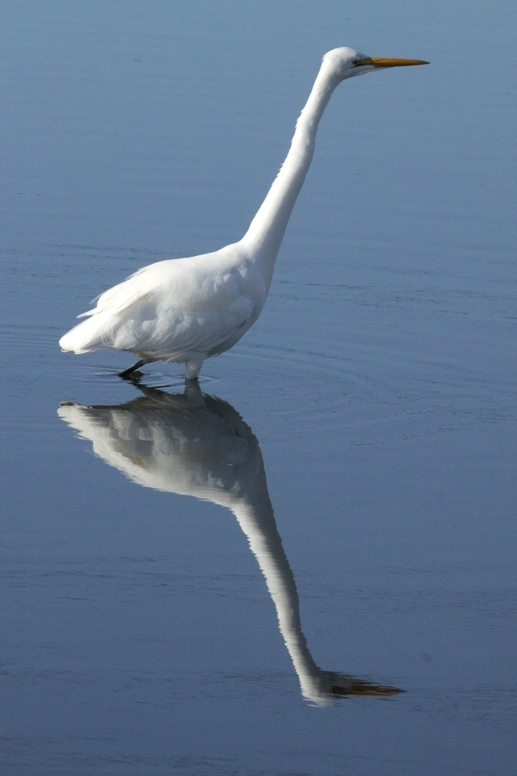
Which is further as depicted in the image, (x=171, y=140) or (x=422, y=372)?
(x=171, y=140)

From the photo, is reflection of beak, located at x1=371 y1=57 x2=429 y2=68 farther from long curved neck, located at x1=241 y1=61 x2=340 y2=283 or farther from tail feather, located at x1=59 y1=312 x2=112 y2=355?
tail feather, located at x1=59 y1=312 x2=112 y2=355

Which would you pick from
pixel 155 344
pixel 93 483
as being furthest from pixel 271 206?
pixel 93 483

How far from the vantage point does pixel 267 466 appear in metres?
6.61

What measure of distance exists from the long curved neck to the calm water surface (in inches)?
29.1

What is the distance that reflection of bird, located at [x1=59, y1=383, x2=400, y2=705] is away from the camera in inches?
186

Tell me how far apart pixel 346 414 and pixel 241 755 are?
11.5ft

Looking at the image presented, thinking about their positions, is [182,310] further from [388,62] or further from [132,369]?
[388,62]

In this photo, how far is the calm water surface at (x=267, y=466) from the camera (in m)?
4.36

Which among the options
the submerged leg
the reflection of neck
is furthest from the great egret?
the reflection of neck

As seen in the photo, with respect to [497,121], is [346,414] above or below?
below

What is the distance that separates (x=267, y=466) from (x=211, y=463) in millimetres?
274

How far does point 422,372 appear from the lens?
26.9 feet

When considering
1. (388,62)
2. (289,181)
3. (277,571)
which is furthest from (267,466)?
(388,62)

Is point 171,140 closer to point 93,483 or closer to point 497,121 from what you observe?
point 497,121
